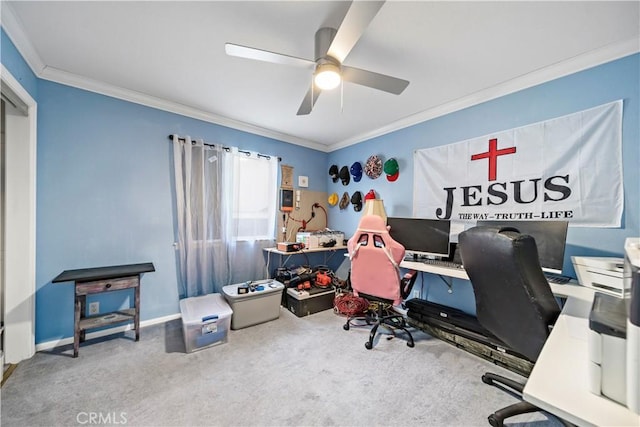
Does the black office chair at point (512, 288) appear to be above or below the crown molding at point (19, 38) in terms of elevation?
below

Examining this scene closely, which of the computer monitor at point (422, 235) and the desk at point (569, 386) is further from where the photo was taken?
the computer monitor at point (422, 235)

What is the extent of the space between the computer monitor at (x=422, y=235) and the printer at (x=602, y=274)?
3.09ft

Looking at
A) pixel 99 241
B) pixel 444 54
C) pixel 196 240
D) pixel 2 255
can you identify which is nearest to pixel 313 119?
pixel 444 54

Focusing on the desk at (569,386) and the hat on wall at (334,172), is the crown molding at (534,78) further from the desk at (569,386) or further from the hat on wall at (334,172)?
the desk at (569,386)

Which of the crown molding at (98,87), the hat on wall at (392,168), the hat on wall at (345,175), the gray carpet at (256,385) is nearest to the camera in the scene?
the gray carpet at (256,385)

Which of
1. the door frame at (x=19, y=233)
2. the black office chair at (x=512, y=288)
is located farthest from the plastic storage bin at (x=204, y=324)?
the black office chair at (x=512, y=288)

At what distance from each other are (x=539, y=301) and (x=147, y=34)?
2825mm

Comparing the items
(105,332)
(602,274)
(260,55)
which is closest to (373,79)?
(260,55)

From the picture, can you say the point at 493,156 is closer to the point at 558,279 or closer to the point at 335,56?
the point at 558,279

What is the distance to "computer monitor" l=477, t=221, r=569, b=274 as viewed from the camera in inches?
70.9

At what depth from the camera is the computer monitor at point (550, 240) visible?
1.80 meters

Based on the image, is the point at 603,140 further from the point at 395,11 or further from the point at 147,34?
the point at 147,34

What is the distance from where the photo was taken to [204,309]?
235 cm

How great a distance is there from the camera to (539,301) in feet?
3.58
